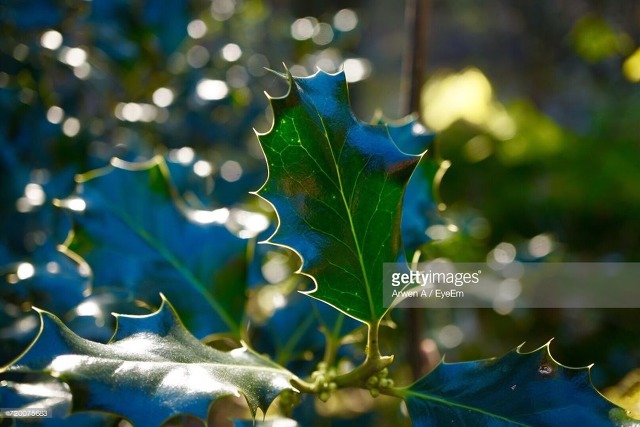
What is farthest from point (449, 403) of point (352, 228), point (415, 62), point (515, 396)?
point (415, 62)

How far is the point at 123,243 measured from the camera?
717mm

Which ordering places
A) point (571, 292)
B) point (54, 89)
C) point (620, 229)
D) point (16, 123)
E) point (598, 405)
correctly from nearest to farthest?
1. point (598, 405)
2. point (16, 123)
3. point (54, 89)
4. point (571, 292)
5. point (620, 229)

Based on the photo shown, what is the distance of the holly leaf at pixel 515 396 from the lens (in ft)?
1.55

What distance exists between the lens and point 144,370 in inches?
17.5

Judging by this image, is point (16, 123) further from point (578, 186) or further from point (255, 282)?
point (578, 186)

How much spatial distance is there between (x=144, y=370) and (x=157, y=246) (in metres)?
0.29

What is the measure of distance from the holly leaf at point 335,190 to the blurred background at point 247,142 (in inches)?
7.5

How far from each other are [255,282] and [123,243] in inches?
7.2

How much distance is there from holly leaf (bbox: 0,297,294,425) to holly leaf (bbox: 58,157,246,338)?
0.19 metres

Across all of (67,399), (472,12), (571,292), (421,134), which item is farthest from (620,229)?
(472,12)

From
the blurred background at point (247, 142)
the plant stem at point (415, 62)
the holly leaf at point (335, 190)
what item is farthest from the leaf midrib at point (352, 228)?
the plant stem at point (415, 62)

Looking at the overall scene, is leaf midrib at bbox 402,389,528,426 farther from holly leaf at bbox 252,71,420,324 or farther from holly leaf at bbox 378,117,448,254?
holly leaf at bbox 378,117,448,254

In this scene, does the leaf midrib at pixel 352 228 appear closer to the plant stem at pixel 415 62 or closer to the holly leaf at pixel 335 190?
the holly leaf at pixel 335 190

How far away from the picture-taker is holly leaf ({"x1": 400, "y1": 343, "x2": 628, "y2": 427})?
47 cm
